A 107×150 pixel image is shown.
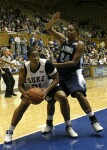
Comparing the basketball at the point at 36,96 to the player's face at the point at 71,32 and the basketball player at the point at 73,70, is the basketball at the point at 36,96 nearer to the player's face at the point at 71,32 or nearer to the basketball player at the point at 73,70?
the basketball player at the point at 73,70

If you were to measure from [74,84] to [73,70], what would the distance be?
22 cm

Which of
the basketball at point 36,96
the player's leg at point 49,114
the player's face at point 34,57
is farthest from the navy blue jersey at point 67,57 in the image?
the basketball at point 36,96

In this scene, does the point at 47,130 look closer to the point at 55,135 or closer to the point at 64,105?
the point at 55,135

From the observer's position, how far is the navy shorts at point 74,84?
5.04 metres

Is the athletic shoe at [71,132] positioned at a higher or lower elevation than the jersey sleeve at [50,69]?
lower

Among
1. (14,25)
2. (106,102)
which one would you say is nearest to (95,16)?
(14,25)

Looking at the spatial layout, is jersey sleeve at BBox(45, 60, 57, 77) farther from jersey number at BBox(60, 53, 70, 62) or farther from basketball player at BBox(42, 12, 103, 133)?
jersey number at BBox(60, 53, 70, 62)

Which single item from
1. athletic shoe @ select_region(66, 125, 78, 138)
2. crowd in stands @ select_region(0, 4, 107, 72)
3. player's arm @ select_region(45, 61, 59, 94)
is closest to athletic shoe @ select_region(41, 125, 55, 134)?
athletic shoe @ select_region(66, 125, 78, 138)

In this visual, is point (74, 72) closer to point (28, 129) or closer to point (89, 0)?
point (28, 129)

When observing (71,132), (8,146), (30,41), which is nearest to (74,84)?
(71,132)

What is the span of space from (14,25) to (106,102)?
38.7 feet

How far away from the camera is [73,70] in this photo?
5141 millimetres

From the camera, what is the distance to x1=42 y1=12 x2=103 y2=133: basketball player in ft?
16.4

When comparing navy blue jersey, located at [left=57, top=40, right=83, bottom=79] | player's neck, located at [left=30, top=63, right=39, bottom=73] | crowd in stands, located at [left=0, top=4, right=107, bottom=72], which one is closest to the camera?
player's neck, located at [left=30, top=63, right=39, bottom=73]
